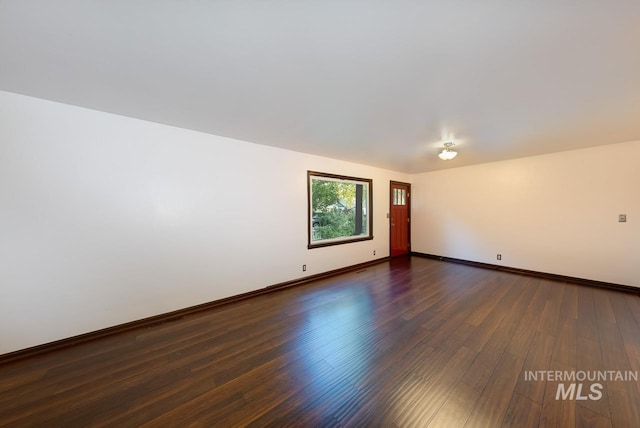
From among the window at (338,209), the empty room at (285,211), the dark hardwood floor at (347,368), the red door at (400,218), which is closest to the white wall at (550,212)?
the empty room at (285,211)

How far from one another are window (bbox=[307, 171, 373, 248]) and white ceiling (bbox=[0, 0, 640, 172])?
1.93 meters

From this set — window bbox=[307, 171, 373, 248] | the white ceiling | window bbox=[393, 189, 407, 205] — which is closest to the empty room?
the white ceiling

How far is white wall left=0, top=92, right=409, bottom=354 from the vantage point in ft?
6.69

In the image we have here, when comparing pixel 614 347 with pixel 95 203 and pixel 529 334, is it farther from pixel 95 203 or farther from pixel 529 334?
pixel 95 203

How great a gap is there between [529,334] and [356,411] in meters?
2.19

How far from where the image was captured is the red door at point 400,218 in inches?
234

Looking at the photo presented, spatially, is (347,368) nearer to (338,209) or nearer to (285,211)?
(285,211)

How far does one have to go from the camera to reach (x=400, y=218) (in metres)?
6.18

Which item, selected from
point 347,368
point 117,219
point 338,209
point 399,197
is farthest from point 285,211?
point 399,197

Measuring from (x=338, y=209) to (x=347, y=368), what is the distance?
12.3 ft

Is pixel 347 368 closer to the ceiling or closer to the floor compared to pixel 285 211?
closer to the floor

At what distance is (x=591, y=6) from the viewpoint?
116 cm

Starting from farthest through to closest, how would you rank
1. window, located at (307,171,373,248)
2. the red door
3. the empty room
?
the red door
window, located at (307,171,373,248)
the empty room

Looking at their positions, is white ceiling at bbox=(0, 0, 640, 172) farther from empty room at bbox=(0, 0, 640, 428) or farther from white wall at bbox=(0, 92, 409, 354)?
white wall at bbox=(0, 92, 409, 354)
